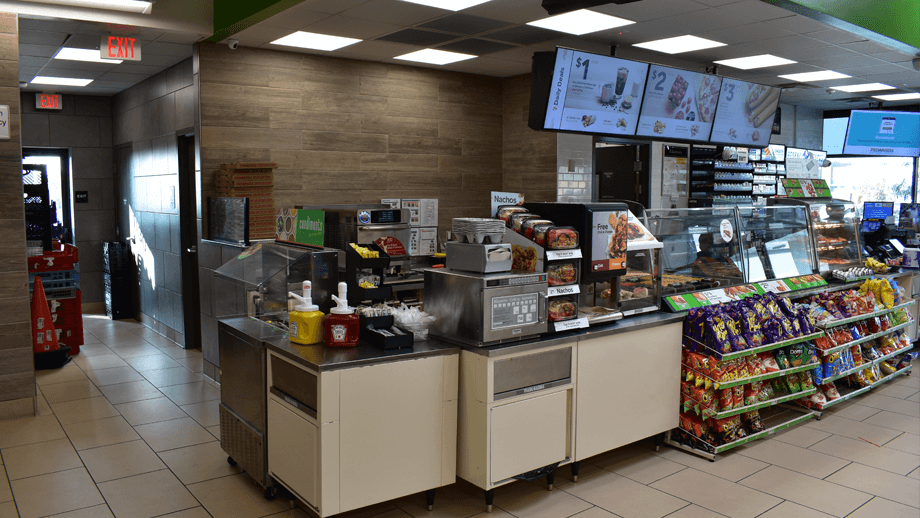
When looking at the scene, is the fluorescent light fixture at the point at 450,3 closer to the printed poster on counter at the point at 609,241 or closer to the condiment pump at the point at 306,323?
the printed poster on counter at the point at 609,241

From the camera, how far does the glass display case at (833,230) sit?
607 centimetres

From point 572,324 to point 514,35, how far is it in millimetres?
3267

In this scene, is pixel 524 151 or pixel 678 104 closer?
pixel 678 104

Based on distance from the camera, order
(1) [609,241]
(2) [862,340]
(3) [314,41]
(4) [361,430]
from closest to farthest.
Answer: (4) [361,430] < (1) [609,241] < (2) [862,340] < (3) [314,41]

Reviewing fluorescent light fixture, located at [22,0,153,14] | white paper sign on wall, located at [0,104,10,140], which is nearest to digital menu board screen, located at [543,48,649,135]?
fluorescent light fixture, located at [22,0,153,14]

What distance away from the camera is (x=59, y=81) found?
845 cm

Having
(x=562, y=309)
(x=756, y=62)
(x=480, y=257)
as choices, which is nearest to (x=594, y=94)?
(x=562, y=309)

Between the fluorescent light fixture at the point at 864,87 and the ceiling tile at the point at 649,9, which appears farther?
the fluorescent light fixture at the point at 864,87

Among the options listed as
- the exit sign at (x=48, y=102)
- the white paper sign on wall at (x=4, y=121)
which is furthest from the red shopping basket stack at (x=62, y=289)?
the exit sign at (x=48, y=102)

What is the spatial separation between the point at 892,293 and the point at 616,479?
11.6 ft

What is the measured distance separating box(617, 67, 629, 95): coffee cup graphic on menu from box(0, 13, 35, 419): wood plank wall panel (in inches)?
177

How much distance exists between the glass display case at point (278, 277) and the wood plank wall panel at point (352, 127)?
237 centimetres

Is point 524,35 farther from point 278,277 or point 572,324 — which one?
point 278,277

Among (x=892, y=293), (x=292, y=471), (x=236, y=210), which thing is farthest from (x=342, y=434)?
(x=892, y=293)
